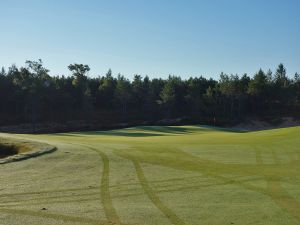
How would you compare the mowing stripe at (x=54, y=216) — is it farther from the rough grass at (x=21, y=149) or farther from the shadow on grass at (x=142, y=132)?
the shadow on grass at (x=142, y=132)

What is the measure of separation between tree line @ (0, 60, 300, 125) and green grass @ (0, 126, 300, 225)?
3759 inches

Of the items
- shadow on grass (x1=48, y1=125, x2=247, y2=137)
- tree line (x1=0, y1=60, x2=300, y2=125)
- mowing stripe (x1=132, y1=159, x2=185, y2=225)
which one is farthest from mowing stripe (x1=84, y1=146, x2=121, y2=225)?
tree line (x1=0, y1=60, x2=300, y2=125)

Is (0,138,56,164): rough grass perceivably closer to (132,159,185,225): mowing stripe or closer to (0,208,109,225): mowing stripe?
(132,159,185,225): mowing stripe

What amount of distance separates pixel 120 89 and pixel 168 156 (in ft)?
341

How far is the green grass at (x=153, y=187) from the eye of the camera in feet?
38.8

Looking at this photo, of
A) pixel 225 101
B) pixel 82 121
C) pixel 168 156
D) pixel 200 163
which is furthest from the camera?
pixel 225 101

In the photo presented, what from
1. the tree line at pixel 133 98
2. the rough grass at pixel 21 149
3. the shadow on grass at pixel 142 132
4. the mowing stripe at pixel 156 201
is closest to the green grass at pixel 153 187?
the mowing stripe at pixel 156 201

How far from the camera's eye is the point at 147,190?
15.3 meters

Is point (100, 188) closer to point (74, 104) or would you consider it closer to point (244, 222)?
point (244, 222)

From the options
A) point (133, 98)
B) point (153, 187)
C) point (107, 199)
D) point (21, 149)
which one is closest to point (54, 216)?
point (107, 199)

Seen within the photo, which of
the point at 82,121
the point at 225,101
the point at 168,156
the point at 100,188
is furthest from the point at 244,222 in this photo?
the point at 225,101

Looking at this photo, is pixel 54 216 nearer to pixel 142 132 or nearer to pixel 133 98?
pixel 142 132

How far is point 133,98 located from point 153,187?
388 ft

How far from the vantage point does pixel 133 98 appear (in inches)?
5271
